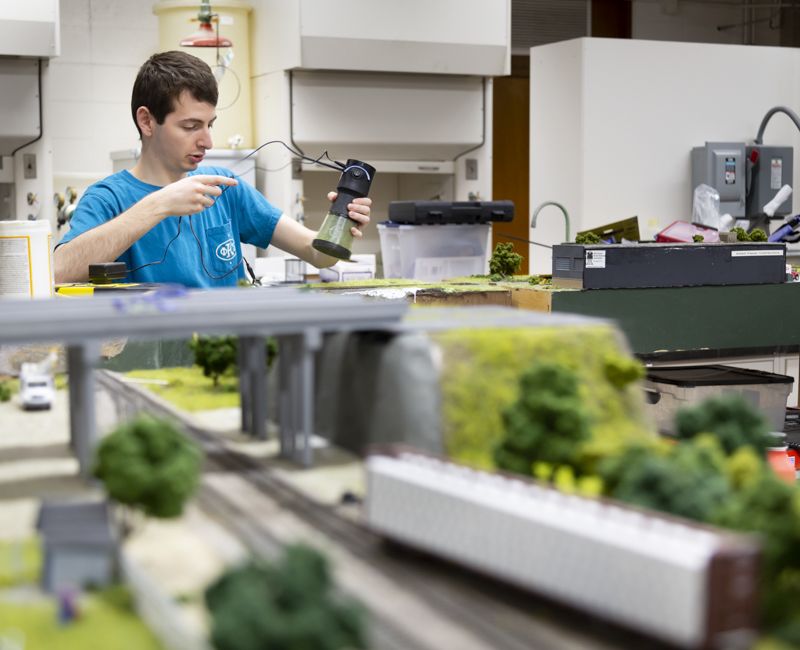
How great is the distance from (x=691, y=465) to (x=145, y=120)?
257cm

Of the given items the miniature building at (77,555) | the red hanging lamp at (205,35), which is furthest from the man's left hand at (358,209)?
the red hanging lamp at (205,35)

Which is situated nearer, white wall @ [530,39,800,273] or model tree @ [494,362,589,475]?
model tree @ [494,362,589,475]

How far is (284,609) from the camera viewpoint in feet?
3.18

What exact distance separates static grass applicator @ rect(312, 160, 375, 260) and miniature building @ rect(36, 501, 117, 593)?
1.81 m

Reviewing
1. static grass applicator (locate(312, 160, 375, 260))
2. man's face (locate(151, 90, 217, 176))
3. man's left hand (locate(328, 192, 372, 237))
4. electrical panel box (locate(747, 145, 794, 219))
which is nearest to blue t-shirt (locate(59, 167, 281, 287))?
man's face (locate(151, 90, 217, 176))

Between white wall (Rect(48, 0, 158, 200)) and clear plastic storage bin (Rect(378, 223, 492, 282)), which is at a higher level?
white wall (Rect(48, 0, 158, 200))

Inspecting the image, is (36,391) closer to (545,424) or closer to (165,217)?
(545,424)

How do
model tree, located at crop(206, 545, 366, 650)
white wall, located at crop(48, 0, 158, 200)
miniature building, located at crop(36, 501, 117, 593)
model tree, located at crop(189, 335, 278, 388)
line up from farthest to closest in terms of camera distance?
white wall, located at crop(48, 0, 158, 200) → model tree, located at crop(189, 335, 278, 388) → miniature building, located at crop(36, 501, 117, 593) → model tree, located at crop(206, 545, 366, 650)

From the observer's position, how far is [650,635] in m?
1.01

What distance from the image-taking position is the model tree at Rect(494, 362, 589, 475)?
1.37 meters

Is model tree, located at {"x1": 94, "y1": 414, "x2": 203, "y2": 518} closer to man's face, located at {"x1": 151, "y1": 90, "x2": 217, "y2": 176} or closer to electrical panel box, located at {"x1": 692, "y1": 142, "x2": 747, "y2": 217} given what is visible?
man's face, located at {"x1": 151, "y1": 90, "x2": 217, "y2": 176}

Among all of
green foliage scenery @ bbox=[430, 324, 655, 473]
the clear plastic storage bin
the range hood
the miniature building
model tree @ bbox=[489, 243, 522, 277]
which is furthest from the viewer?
the range hood

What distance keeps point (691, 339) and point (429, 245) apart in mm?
1233

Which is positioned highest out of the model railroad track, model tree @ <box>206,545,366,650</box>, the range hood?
the range hood
